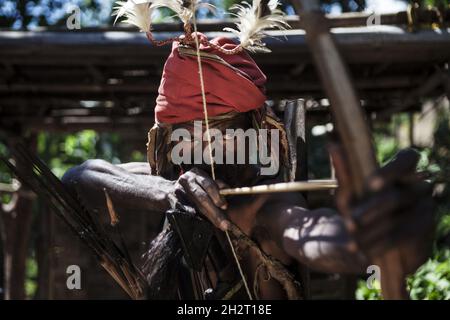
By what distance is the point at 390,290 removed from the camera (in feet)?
7.13

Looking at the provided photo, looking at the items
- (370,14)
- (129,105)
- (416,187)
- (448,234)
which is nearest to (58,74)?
(129,105)

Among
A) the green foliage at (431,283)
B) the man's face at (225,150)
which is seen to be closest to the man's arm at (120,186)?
the man's face at (225,150)

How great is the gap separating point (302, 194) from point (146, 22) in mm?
922

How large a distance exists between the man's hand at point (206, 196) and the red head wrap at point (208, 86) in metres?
0.29

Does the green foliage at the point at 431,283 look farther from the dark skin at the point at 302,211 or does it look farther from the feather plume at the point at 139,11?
the feather plume at the point at 139,11

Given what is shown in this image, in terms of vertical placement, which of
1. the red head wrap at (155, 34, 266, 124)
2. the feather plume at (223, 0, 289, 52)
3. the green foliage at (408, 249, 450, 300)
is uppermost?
the feather plume at (223, 0, 289, 52)

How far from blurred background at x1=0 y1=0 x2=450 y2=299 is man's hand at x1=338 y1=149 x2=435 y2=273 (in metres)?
1.48

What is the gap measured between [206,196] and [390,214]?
113cm

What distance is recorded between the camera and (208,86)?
9.92 feet

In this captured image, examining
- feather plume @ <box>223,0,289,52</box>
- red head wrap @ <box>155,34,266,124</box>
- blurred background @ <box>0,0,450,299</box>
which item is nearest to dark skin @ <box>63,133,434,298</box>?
red head wrap @ <box>155,34,266,124</box>

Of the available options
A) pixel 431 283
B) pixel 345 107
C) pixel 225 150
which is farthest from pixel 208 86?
pixel 431 283

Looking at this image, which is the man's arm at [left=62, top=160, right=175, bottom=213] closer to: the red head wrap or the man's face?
the man's face

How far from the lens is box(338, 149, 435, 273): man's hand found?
71.2 inches

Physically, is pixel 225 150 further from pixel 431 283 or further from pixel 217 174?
pixel 431 283
